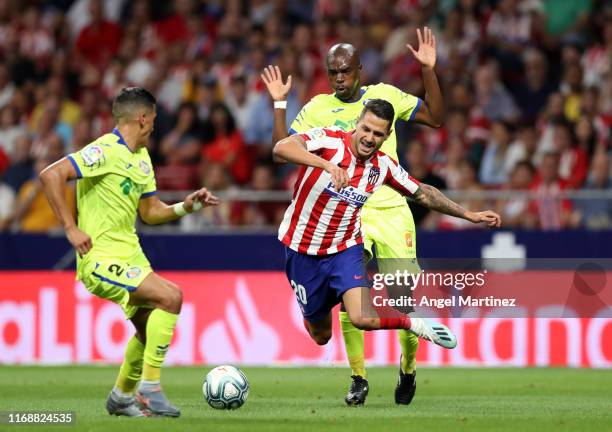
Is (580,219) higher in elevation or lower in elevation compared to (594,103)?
lower

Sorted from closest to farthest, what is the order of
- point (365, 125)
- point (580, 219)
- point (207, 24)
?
point (365, 125) → point (580, 219) → point (207, 24)

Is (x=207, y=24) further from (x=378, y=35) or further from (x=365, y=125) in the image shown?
(x=365, y=125)

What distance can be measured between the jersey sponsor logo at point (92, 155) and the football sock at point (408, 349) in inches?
113

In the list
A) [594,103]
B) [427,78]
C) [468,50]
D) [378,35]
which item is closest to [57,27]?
[378,35]

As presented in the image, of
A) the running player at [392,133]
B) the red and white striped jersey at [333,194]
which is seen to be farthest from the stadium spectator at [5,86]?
the red and white striped jersey at [333,194]

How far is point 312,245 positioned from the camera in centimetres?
963

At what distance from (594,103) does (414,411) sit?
8.11 m

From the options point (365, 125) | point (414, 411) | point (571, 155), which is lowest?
point (414, 411)

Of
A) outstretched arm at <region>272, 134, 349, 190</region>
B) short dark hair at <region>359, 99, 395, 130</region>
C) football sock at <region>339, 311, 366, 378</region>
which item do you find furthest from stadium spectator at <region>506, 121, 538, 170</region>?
outstretched arm at <region>272, 134, 349, 190</region>

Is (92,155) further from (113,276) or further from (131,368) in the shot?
(131,368)

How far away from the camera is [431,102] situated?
10375 millimetres

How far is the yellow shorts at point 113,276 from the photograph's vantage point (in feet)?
29.1

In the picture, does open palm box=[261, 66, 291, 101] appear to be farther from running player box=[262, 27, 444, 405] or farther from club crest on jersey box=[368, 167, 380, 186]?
club crest on jersey box=[368, 167, 380, 186]

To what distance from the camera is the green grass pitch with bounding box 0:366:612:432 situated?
8.53 metres
